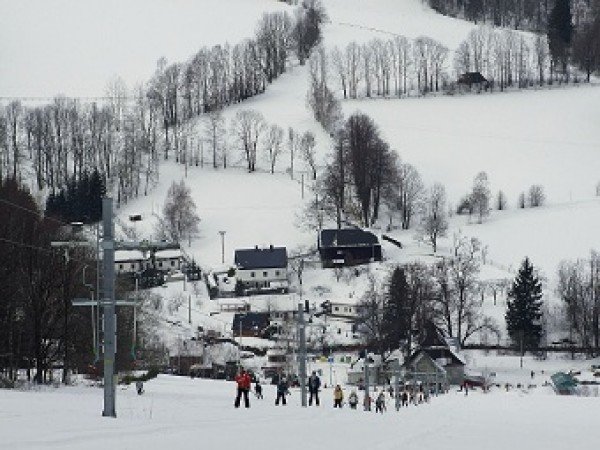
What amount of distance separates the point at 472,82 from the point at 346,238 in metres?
51.5

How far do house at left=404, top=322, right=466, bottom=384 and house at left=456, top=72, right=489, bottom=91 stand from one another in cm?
6923

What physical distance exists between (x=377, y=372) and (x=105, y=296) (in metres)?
47.5

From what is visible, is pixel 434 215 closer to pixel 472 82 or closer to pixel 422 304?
pixel 422 304

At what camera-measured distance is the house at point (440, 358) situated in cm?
6556

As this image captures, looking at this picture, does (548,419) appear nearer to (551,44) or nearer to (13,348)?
(13,348)

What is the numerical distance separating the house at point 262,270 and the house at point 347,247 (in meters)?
3.46

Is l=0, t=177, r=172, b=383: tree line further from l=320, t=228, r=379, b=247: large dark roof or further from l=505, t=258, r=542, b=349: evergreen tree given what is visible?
l=320, t=228, r=379, b=247: large dark roof

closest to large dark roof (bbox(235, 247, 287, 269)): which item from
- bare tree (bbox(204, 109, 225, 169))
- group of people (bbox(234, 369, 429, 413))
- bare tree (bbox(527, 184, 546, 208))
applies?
bare tree (bbox(527, 184, 546, 208))

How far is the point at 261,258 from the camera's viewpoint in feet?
285

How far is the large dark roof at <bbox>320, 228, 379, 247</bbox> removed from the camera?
89438 millimetres

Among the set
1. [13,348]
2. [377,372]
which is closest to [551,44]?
[377,372]

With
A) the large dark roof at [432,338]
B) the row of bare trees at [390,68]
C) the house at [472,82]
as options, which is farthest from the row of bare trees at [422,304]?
the row of bare trees at [390,68]

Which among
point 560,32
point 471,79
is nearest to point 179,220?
point 471,79

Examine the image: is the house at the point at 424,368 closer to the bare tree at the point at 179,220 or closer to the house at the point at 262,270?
the house at the point at 262,270
